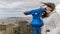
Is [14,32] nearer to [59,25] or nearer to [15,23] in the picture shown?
[15,23]

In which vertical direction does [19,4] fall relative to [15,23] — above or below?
above

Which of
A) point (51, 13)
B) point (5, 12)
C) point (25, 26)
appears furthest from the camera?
point (5, 12)

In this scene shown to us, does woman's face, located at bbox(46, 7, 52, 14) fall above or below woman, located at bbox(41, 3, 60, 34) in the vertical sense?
above

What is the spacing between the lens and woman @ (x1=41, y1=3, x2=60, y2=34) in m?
0.74

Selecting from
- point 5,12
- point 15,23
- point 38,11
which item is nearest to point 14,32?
point 15,23

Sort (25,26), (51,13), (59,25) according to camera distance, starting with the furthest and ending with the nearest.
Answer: (25,26), (51,13), (59,25)

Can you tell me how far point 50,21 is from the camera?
0.81 metres

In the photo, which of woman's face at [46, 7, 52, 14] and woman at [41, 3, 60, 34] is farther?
woman's face at [46, 7, 52, 14]

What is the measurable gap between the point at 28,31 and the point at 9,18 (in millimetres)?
210

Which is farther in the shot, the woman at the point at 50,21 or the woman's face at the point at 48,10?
the woman's face at the point at 48,10

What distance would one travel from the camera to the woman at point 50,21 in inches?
29.0

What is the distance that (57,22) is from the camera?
29.2 inches

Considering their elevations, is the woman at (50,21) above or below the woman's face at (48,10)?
below

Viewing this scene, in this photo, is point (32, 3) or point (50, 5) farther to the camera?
point (32, 3)
